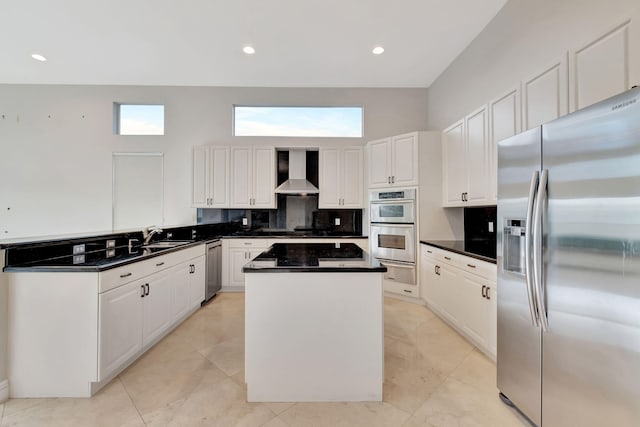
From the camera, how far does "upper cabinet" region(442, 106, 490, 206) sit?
2.72 meters

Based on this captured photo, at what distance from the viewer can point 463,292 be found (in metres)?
2.65

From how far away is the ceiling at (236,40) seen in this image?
2.79m

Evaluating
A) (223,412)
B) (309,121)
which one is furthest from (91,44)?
(223,412)

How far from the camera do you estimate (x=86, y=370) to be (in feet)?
6.01

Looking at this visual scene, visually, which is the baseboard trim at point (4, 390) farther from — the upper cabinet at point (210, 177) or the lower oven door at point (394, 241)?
the lower oven door at point (394, 241)

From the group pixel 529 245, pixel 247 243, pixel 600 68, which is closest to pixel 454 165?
pixel 600 68

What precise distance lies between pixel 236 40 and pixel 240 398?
385 cm

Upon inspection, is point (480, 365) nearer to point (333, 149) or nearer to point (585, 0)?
point (585, 0)

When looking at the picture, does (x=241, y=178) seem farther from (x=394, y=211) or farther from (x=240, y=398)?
(x=240, y=398)

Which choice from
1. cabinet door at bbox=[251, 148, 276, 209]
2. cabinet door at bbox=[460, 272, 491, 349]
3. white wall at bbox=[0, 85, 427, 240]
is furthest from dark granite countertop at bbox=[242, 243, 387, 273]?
white wall at bbox=[0, 85, 427, 240]

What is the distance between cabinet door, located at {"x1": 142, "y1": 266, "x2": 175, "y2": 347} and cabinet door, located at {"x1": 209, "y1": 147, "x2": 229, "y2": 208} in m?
1.72

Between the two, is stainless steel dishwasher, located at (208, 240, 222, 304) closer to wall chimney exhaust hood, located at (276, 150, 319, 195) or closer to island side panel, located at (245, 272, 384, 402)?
wall chimney exhaust hood, located at (276, 150, 319, 195)

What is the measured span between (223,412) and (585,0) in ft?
12.6

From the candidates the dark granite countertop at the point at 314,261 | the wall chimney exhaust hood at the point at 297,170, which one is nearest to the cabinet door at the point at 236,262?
the wall chimney exhaust hood at the point at 297,170
